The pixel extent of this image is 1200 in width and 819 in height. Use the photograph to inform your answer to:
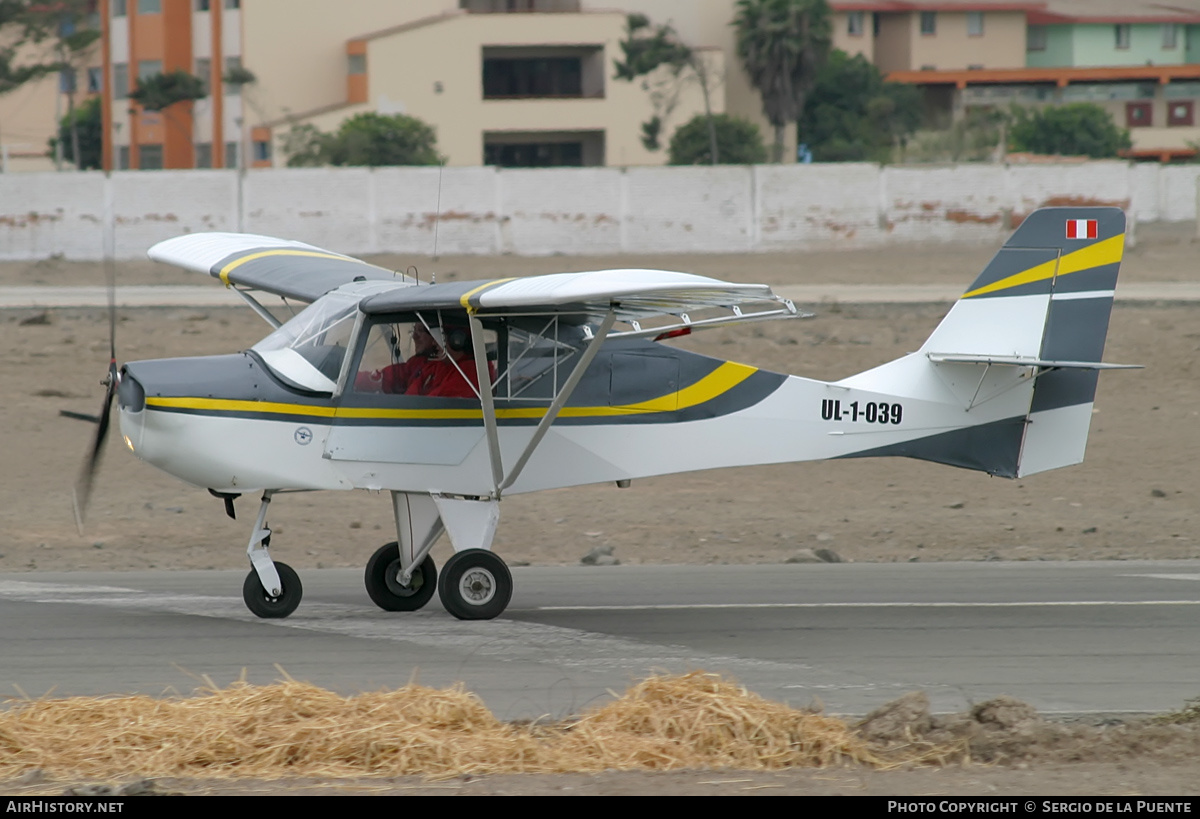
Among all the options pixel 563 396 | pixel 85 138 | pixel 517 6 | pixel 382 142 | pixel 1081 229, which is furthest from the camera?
pixel 517 6

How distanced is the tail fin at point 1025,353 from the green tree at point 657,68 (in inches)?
2168

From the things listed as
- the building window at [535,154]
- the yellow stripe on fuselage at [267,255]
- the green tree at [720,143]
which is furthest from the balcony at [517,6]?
the yellow stripe on fuselage at [267,255]

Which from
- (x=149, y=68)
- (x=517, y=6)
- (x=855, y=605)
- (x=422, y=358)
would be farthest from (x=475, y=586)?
(x=517, y=6)

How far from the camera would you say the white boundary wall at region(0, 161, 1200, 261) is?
39.6m

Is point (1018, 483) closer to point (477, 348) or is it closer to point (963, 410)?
point (963, 410)

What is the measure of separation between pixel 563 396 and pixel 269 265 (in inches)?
122

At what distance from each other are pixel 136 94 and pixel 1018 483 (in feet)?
180

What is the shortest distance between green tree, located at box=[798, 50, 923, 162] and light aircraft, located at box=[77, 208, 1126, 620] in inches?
2361

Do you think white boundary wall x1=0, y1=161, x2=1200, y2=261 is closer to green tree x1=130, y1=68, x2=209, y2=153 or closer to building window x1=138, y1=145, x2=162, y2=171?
green tree x1=130, y1=68, x2=209, y2=153

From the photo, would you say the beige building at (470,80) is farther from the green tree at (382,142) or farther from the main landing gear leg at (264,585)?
the main landing gear leg at (264,585)

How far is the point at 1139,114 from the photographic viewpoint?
278 feet

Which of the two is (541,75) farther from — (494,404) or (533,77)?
(494,404)

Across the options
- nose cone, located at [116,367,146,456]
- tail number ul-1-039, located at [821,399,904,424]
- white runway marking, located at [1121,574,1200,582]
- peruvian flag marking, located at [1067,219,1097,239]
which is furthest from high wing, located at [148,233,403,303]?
white runway marking, located at [1121,574,1200,582]
